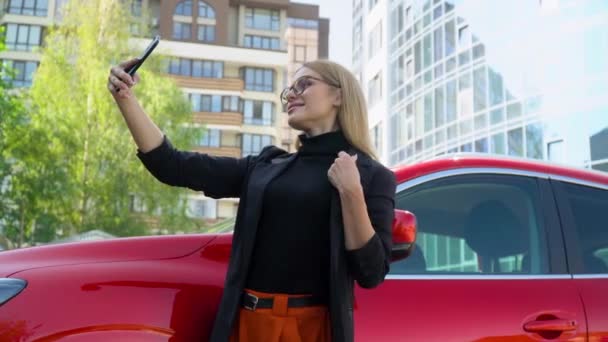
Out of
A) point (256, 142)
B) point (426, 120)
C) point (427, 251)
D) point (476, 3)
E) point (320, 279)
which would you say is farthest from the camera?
point (256, 142)

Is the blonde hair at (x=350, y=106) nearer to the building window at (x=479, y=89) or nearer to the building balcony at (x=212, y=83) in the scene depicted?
the building window at (x=479, y=89)

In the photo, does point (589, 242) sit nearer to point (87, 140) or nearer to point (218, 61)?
point (87, 140)

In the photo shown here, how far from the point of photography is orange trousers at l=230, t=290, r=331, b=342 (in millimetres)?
2059

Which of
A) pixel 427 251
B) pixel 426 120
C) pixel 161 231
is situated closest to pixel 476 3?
pixel 426 120

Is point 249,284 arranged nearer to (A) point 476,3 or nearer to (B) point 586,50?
(B) point 586,50

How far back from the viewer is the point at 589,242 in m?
3.12

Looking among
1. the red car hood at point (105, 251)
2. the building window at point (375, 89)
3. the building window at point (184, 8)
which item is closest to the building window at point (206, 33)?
the building window at point (184, 8)

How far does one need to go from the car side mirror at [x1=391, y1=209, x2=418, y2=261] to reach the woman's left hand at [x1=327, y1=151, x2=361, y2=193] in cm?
33

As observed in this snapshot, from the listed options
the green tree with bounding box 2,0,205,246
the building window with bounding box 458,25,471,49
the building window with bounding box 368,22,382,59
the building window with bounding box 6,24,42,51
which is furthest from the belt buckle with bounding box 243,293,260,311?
the building window with bounding box 6,24,42,51

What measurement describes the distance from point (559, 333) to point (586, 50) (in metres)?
17.8

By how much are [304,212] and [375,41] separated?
31.4 metres

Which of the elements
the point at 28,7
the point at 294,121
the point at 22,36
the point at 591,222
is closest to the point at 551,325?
the point at 591,222

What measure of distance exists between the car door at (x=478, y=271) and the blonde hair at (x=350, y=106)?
0.57 m

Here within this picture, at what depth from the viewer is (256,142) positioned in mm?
49219
